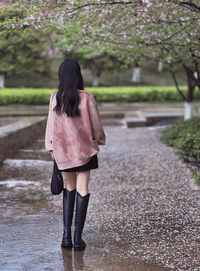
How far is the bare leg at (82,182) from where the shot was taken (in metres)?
3.84

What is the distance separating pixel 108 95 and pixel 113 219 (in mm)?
19582

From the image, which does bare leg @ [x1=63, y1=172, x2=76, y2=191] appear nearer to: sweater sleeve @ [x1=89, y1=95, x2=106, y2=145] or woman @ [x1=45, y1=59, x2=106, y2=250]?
woman @ [x1=45, y1=59, x2=106, y2=250]

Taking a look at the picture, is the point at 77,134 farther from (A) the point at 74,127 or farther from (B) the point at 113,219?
(B) the point at 113,219

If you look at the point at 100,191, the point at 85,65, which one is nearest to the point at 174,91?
the point at 85,65

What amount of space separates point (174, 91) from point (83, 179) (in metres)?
22.5

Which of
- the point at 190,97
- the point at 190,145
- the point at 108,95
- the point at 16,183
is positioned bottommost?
the point at 108,95

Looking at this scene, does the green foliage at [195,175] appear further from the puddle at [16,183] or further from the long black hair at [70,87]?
the long black hair at [70,87]

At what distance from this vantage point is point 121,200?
563 centimetres

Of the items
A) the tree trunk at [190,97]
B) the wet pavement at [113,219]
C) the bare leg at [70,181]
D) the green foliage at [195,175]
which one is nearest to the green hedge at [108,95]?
the tree trunk at [190,97]

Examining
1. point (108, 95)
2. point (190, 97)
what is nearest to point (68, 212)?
point (190, 97)

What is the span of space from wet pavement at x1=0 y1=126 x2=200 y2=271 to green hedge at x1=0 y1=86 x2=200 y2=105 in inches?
518

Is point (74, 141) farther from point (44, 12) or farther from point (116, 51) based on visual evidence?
point (116, 51)

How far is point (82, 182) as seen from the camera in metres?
3.86

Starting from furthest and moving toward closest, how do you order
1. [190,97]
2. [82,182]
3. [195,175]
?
1. [190,97]
2. [195,175]
3. [82,182]
